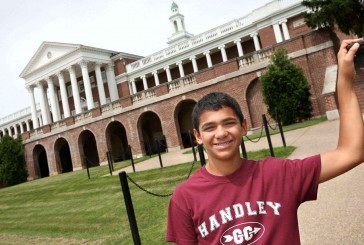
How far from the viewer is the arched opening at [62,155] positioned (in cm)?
2812

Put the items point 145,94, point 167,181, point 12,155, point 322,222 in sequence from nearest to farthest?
point 322,222, point 167,181, point 145,94, point 12,155

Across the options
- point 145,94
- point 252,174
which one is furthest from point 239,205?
point 145,94

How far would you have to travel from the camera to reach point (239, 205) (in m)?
1.59

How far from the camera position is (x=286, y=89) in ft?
52.3

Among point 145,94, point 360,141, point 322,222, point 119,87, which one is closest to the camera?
point 360,141

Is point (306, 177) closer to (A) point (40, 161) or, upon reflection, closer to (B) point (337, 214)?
(B) point (337, 214)

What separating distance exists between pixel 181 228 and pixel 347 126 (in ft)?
3.20

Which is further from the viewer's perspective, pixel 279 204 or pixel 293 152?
pixel 293 152

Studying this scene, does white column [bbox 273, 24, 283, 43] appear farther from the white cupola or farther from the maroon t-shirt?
the maroon t-shirt

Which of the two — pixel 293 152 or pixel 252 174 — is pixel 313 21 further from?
pixel 252 174

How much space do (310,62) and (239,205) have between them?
17104 mm

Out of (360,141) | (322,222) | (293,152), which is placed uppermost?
(360,141)

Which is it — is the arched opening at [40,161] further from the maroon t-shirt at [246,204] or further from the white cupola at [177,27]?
the white cupola at [177,27]

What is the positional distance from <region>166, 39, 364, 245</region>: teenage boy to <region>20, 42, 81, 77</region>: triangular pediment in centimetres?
3762
